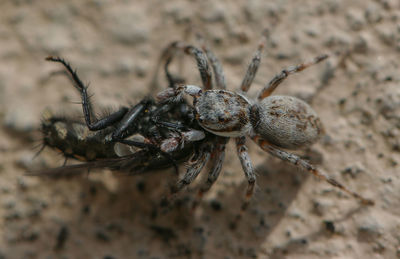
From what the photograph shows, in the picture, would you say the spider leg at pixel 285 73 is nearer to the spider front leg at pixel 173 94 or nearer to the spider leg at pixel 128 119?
the spider front leg at pixel 173 94

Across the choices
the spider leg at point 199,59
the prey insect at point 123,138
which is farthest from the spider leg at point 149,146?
the spider leg at point 199,59

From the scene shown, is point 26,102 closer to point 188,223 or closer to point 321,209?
point 188,223

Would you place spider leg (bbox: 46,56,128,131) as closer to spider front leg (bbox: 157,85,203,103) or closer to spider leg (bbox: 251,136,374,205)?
spider front leg (bbox: 157,85,203,103)

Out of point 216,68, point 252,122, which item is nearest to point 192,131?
point 252,122

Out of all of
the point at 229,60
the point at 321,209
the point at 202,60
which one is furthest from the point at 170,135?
the point at 321,209

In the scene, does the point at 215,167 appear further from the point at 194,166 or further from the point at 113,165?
the point at 113,165
